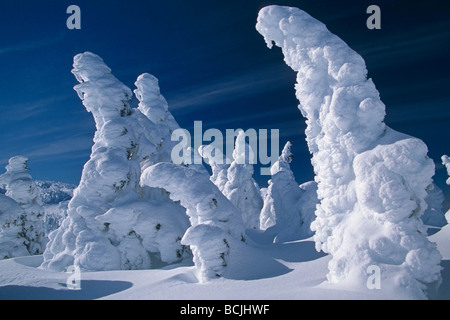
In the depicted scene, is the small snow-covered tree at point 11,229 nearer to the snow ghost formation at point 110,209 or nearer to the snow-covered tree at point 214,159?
the snow ghost formation at point 110,209

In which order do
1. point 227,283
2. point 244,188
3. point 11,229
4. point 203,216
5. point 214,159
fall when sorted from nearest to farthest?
point 227,283 → point 203,216 → point 11,229 → point 244,188 → point 214,159

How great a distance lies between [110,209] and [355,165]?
44.2ft

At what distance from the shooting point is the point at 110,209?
16672 millimetres

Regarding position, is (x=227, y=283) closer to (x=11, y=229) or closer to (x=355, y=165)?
(x=355, y=165)

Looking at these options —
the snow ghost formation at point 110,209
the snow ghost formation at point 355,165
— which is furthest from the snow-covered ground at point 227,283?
the snow ghost formation at point 110,209

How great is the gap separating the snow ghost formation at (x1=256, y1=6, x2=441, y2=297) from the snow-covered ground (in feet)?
3.31

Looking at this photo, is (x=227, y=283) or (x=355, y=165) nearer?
(x=355, y=165)

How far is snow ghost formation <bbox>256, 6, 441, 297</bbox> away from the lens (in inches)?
321

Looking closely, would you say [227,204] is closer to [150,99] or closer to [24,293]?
[24,293]

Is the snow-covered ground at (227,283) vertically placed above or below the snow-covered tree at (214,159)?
below

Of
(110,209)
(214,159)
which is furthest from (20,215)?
(214,159)

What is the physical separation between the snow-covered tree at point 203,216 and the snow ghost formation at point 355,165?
424cm

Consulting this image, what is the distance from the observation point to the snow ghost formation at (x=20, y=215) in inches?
982
